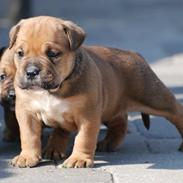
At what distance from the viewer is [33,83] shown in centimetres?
654

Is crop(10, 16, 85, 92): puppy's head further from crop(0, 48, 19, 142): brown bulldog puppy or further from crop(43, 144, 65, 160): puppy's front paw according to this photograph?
crop(43, 144, 65, 160): puppy's front paw

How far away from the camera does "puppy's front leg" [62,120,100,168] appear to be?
6.84 metres

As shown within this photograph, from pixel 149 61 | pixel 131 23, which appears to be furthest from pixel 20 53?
pixel 131 23

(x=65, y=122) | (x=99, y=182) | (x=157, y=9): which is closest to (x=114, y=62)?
(x=65, y=122)

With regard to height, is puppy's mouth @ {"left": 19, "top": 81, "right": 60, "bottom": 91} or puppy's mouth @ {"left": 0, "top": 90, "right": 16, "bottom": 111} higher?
puppy's mouth @ {"left": 19, "top": 81, "right": 60, "bottom": 91}

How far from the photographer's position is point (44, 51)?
6559 millimetres

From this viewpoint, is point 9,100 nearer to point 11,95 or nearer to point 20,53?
→ point 11,95

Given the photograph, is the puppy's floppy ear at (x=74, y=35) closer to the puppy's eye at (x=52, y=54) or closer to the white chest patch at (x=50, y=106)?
the puppy's eye at (x=52, y=54)

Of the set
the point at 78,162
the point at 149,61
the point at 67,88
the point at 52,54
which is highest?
the point at 52,54

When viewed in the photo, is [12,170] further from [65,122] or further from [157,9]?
[157,9]

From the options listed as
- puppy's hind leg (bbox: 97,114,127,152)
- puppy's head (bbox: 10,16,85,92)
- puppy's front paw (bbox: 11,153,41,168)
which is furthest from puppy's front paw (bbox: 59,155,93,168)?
puppy's hind leg (bbox: 97,114,127,152)

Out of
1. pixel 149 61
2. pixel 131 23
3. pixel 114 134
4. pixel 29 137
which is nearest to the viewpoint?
pixel 29 137

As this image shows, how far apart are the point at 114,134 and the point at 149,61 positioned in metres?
5.46

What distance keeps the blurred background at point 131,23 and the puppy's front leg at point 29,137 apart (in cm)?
351
